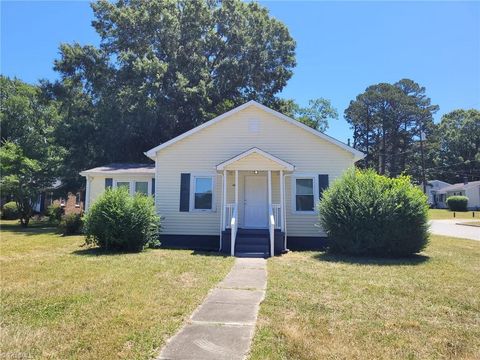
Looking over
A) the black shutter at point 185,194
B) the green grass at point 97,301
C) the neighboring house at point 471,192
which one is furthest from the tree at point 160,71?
the neighboring house at point 471,192

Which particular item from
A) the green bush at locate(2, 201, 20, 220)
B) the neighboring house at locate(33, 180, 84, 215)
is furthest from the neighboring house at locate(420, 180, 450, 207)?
the green bush at locate(2, 201, 20, 220)

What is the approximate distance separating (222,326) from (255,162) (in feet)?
31.4

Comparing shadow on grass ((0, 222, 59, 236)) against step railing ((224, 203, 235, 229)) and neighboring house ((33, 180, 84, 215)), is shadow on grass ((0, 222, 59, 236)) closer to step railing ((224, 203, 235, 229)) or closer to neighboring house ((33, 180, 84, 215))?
neighboring house ((33, 180, 84, 215))

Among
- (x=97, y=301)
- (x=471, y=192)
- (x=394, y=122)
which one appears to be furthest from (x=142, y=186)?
(x=394, y=122)

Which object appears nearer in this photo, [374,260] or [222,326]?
[222,326]

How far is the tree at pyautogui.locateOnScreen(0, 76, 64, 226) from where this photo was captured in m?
24.1

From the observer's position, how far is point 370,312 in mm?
6148

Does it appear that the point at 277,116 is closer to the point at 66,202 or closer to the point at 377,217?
the point at 377,217

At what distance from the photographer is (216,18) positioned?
2764cm

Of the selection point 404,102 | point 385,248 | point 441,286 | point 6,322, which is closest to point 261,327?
point 6,322

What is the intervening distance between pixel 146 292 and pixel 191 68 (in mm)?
21655

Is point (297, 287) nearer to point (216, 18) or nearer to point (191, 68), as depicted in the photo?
point (191, 68)

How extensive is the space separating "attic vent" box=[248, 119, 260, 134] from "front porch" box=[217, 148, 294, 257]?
1.49 m

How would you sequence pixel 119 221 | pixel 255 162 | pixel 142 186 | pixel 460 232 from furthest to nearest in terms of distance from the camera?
pixel 460 232, pixel 142 186, pixel 255 162, pixel 119 221
